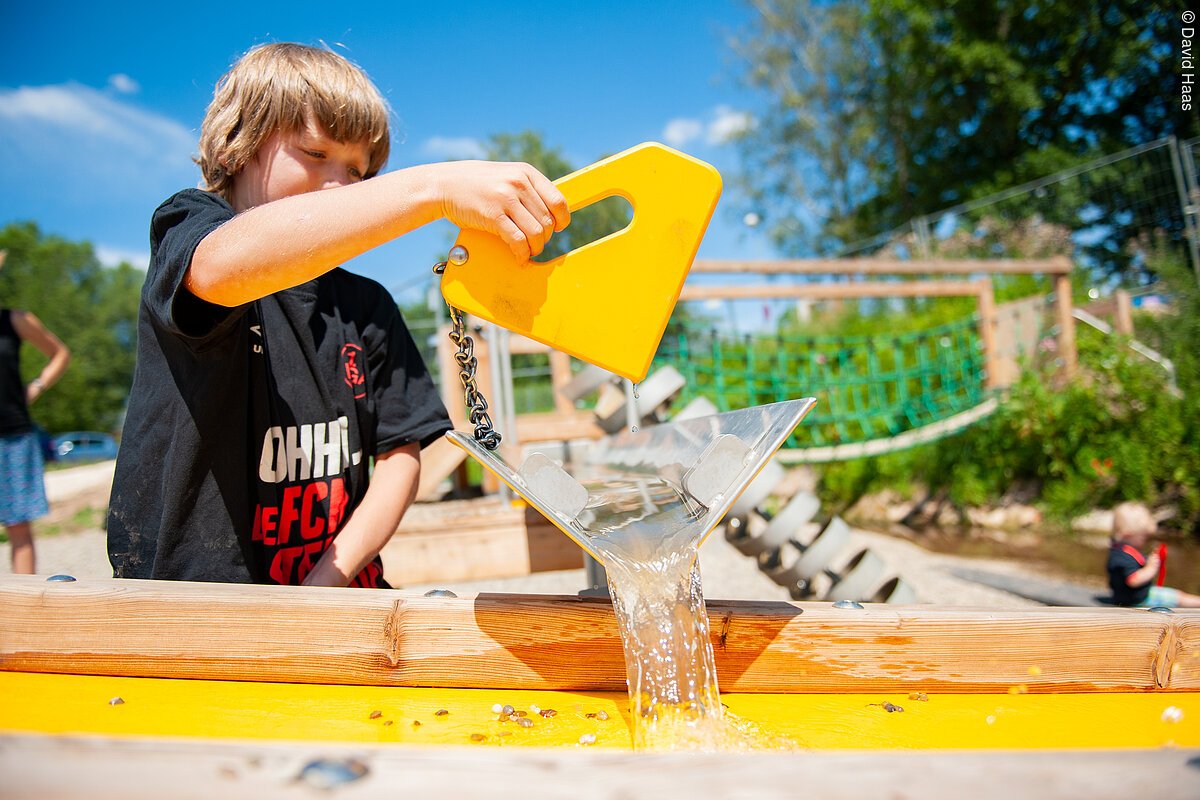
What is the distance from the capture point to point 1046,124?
16.4 m

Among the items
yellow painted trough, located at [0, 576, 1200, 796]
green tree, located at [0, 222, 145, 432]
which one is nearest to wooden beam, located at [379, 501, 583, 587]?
yellow painted trough, located at [0, 576, 1200, 796]

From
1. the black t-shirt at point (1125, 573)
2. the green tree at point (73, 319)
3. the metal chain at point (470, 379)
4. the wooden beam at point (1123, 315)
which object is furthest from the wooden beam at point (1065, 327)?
the green tree at point (73, 319)

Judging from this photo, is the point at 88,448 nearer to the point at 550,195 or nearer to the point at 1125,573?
the point at 1125,573

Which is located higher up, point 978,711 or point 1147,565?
point 978,711

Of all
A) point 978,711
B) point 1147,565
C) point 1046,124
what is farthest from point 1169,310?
point 1046,124

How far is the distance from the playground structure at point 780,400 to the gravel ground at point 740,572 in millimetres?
472

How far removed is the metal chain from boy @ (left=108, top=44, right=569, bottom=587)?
148 millimetres

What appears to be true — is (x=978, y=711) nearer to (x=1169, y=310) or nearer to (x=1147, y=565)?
(x=1147, y=565)

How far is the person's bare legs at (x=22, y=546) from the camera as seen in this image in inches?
117

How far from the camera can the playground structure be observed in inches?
92.0

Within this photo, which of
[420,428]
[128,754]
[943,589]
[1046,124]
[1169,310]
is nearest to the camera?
[128,754]

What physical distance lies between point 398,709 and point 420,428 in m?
0.62

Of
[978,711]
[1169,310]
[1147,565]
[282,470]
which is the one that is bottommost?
[1147,565]

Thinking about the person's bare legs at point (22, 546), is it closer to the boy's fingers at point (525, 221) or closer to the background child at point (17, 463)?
the background child at point (17, 463)
